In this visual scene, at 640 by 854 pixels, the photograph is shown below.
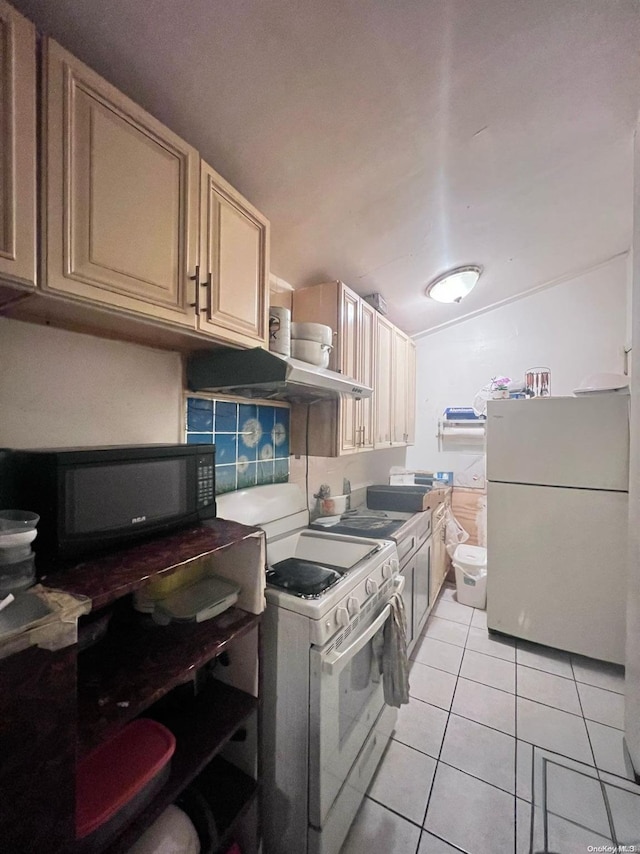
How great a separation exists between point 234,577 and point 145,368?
2.50ft

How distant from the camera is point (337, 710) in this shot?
108 cm

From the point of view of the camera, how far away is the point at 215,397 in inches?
57.6

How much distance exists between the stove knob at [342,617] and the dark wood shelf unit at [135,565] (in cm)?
39

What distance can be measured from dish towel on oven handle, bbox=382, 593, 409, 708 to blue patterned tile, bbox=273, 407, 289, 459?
0.91m

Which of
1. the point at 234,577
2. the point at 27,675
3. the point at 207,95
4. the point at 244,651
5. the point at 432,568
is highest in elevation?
the point at 207,95

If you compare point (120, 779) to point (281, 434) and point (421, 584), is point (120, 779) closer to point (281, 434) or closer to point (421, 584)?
point (281, 434)

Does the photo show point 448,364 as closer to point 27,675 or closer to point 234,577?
point 234,577

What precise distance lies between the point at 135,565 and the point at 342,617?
2.20 feet

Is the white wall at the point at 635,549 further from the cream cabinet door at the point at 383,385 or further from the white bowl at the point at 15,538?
the white bowl at the point at 15,538

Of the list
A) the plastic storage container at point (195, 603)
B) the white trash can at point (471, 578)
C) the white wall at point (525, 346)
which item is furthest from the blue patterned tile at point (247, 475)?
the white wall at point (525, 346)

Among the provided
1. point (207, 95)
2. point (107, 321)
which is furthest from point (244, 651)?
point (207, 95)

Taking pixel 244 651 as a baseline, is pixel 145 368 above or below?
above

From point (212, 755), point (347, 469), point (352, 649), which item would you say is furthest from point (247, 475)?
point (347, 469)

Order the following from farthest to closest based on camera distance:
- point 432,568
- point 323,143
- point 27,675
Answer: point 432,568 → point 323,143 → point 27,675
